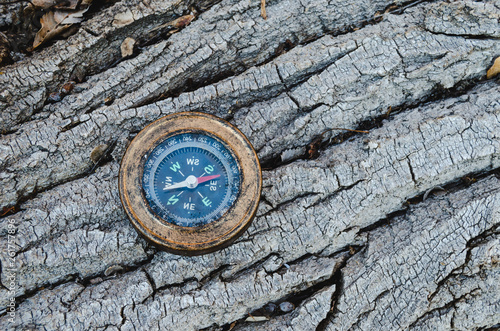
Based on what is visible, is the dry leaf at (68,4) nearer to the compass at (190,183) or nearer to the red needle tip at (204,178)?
the compass at (190,183)

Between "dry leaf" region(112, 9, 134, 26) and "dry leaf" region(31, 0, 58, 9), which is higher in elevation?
"dry leaf" region(31, 0, 58, 9)

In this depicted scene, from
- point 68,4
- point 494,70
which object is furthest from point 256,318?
point 68,4

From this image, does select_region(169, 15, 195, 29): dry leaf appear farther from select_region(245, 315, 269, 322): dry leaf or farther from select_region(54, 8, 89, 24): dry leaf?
select_region(245, 315, 269, 322): dry leaf

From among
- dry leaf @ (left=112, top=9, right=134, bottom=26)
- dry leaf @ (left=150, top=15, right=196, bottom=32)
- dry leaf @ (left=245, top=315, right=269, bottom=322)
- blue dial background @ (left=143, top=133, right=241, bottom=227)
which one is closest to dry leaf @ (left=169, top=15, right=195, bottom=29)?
dry leaf @ (left=150, top=15, right=196, bottom=32)

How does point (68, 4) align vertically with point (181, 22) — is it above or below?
above

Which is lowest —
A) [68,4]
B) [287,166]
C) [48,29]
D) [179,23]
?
[287,166]

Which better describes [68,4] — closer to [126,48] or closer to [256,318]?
[126,48]
